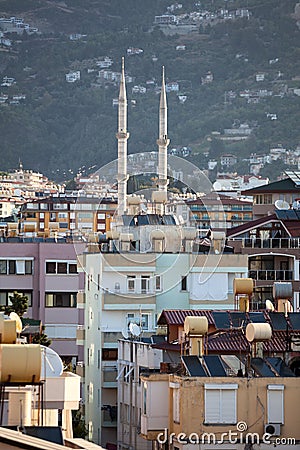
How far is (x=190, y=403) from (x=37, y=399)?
2692 mm

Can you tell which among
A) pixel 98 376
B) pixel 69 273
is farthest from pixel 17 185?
pixel 98 376

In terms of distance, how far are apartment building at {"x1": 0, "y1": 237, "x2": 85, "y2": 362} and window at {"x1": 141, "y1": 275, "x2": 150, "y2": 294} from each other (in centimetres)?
716

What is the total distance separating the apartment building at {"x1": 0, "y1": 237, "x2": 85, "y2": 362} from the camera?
4850cm

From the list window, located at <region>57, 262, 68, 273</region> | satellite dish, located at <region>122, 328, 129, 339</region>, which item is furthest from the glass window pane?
satellite dish, located at <region>122, 328, 129, 339</region>

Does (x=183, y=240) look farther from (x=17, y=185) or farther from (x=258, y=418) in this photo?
(x=17, y=185)

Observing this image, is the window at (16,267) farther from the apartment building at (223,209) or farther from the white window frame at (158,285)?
the apartment building at (223,209)

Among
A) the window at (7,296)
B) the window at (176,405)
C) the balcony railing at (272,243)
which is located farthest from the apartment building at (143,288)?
the window at (176,405)

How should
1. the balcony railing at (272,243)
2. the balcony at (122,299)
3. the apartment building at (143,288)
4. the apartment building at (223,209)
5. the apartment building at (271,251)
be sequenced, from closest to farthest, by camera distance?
the apartment building at (143,288) → the balcony at (122,299) → the apartment building at (271,251) → the balcony railing at (272,243) → the apartment building at (223,209)

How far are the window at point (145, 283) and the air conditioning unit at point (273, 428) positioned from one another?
19.2 meters

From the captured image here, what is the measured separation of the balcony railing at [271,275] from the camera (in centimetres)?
4869

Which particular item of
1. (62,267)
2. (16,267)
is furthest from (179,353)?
(16,267)

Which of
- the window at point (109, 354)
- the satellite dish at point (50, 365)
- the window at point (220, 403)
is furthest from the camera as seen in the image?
the window at point (109, 354)

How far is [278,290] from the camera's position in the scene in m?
28.7

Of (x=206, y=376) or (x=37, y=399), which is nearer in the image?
(x=37, y=399)
